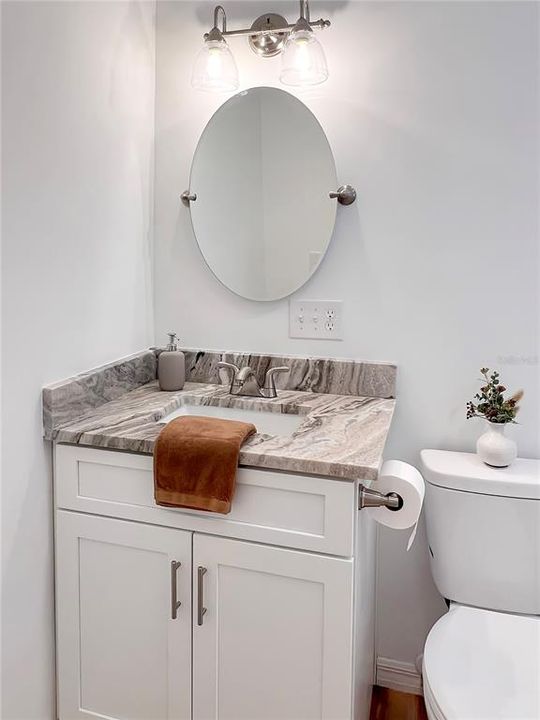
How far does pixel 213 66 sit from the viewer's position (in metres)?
1.65

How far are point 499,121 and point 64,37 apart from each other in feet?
3.66

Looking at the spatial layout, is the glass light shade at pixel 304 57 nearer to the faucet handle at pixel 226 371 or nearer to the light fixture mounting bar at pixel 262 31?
the light fixture mounting bar at pixel 262 31

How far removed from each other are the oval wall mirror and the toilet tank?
721 mm

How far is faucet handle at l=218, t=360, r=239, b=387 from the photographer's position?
5.53 ft

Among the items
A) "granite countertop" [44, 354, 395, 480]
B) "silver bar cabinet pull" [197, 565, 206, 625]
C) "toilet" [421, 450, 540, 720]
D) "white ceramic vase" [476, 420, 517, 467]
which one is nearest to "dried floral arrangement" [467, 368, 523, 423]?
"white ceramic vase" [476, 420, 517, 467]

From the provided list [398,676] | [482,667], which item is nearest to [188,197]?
[482,667]

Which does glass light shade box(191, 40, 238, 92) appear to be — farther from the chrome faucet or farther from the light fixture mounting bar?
the chrome faucet

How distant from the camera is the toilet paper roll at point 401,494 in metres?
1.25

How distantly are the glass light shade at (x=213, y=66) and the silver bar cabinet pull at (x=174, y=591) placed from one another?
130 centimetres

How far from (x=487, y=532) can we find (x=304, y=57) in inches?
52.7

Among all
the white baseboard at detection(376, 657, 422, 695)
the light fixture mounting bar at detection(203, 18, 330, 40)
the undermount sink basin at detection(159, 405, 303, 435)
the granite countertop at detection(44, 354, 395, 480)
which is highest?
the light fixture mounting bar at detection(203, 18, 330, 40)

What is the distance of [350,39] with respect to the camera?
164 centimetres

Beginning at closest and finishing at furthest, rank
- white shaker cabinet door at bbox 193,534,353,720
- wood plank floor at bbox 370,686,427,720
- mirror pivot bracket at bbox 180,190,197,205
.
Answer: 1. white shaker cabinet door at bbox 193,534,353,720
2. wood plank floor at bbox 370,686,427,720
3. mirror pivot bracket at bbox 180,190,197,205

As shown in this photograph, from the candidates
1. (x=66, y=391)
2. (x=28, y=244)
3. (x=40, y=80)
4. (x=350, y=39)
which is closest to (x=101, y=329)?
(x=66, y=391)
